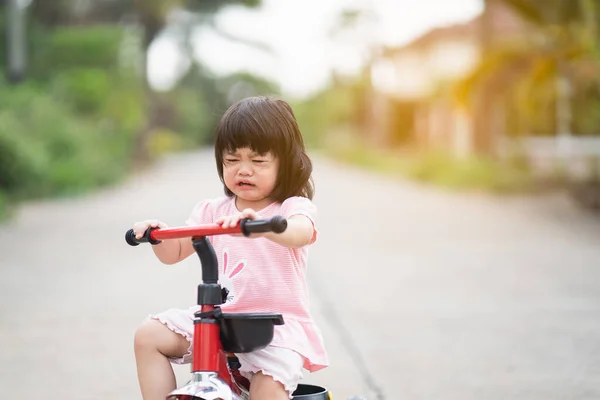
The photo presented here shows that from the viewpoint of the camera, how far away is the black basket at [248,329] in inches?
97.0

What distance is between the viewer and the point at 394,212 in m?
13.9

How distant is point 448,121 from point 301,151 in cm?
3451

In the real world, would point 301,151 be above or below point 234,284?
above

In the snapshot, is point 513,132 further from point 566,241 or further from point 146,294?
point 146,294

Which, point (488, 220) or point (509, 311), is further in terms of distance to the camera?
point (488, 220)

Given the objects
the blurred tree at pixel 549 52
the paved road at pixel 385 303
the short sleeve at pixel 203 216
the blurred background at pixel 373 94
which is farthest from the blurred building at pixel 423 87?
the short sleeve at pixel 203 216

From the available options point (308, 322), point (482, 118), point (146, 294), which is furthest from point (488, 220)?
point (308, 322)

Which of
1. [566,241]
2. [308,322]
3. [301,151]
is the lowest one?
A: [566,241]

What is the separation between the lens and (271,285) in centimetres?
271

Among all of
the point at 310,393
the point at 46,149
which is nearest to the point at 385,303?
the point at 310,393

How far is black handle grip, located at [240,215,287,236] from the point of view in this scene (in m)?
2.25

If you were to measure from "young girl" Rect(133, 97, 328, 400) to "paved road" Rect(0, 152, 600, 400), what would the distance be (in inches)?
57.3

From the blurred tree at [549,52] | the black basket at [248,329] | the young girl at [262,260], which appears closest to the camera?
the black basket at [248,329]

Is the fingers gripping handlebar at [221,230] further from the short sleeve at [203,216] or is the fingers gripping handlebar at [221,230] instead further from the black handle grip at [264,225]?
the short sleeve at [203,216]
